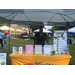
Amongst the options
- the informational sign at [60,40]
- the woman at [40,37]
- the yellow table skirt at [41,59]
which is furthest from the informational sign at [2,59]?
the informational sign at [60,40]

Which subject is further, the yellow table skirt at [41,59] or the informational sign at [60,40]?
the informational sign at [60,40]

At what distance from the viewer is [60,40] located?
2713mm

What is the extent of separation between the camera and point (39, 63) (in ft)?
8.21

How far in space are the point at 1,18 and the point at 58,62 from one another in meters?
2.43

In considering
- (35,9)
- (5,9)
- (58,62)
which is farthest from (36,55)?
(5,9)

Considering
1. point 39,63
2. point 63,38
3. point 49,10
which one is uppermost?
point 49,10

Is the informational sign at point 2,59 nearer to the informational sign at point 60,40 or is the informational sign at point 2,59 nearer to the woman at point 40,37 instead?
the woman at point 40,37

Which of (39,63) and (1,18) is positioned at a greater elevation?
(1,18)

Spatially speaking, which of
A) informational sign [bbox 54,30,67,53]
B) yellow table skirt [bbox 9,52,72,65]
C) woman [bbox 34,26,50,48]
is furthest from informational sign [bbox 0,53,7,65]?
informational sign [bbox 54,30,67,53]

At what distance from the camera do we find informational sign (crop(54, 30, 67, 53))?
2.71 meters

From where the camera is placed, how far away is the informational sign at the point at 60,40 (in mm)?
2711

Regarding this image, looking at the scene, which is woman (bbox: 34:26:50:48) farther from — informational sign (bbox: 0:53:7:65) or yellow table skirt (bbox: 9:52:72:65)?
informational sign (bbox: 0:53:7:65)

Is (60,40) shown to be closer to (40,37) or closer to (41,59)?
(40,37)

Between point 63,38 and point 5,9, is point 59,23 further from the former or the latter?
point 5,9
